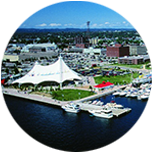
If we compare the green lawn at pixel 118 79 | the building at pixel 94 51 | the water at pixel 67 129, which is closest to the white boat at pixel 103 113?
the water at pixel 67 129

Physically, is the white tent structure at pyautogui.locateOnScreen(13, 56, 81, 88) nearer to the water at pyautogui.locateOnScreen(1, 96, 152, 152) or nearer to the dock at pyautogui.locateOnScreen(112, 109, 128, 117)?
the water at pyautogui.locateOnScreen(1, 96, 152, 152)

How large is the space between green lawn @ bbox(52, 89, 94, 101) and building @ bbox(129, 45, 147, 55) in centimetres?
2092

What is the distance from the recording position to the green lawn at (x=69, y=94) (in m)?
16.1

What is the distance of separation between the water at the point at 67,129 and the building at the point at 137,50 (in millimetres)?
22231

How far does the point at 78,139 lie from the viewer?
10695 millimetres

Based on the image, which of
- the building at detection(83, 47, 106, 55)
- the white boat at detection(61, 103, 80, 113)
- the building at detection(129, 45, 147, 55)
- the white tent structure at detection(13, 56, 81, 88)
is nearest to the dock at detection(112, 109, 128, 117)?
the white boat at detection(61, 103, 80, 113)

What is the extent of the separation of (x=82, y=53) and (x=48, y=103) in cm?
2704

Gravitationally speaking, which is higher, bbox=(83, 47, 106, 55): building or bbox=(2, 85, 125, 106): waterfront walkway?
bbox=(83, 47, 106, 55): building

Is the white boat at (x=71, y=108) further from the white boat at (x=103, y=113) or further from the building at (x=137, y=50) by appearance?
the building at (x=137, y=50)

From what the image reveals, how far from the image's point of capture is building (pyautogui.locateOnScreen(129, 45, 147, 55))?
3666 centimetres

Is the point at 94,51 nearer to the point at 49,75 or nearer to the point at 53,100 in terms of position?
the point at 49,75

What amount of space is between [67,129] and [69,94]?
5190 mm

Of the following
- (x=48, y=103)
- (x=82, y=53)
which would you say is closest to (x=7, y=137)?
(x=48, y=103)

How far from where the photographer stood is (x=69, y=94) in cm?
1678
